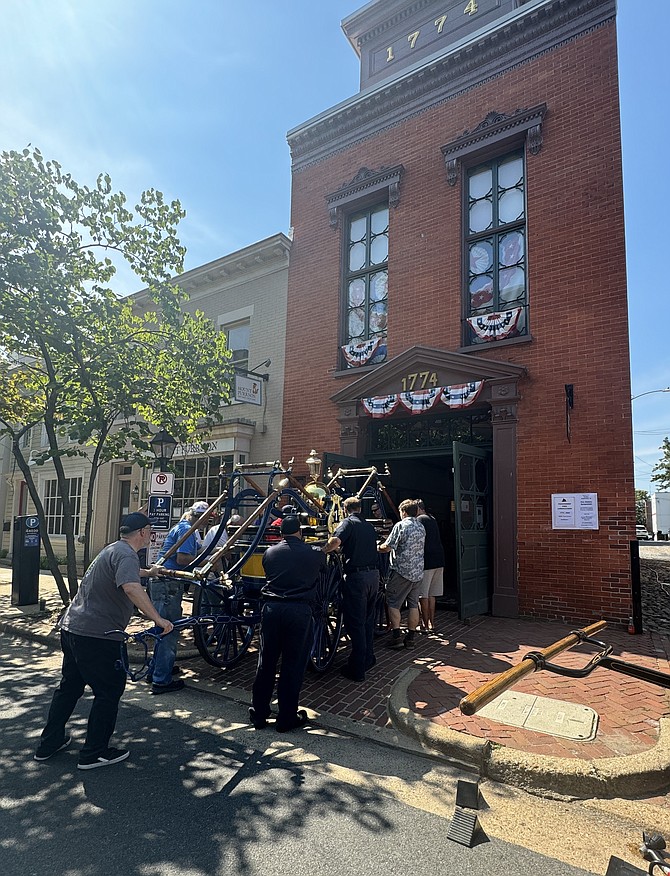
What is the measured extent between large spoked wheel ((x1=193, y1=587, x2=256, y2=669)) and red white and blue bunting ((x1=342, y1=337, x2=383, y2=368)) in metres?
6.10

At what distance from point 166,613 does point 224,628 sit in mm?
685

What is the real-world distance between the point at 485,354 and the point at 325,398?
355cm

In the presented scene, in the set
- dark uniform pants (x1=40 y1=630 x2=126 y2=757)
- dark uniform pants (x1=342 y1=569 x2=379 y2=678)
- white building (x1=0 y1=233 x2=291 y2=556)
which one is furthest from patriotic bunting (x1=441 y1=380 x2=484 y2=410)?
dark uniform pants (x1=40 y1=630 x2=126 y2=757)

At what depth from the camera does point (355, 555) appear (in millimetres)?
5895

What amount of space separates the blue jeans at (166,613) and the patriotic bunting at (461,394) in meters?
5.66

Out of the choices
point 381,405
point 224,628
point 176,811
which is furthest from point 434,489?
point 176,811

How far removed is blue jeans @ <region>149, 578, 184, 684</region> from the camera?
219 inches

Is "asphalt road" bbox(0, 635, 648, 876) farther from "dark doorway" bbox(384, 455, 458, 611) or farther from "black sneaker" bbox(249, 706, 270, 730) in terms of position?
"dark doorway" bbox(384, 455, 458, 611)

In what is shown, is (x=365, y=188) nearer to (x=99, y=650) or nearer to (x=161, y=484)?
(x=161, y=484)

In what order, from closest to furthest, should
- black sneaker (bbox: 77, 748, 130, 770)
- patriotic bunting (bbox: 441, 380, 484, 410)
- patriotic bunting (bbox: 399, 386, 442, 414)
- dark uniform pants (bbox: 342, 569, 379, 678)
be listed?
black sneaker (bbox: 77, 748, 130, 770)
dark uniform pants (bbox: 342, 569, 379, 678)
patriotic bunting (bbox: 441, 380, 484, 410)
patriotic bunting (bbox: 399, 386, 442, 414)

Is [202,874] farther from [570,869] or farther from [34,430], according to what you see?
[34,430]

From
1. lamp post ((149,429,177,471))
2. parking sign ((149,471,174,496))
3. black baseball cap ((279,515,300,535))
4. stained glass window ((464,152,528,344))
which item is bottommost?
black baseball cap ((279,515,300,535))

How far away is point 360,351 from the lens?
36.8 ft

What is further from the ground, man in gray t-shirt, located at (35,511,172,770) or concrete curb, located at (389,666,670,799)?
man in gray t-shirt, located at (35,511,172,770)
